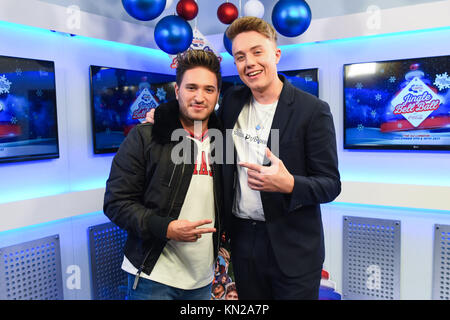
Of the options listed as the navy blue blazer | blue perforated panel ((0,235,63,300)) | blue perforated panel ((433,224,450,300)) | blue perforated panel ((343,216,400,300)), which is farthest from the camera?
blue perforated panel ((343,216,400,300))

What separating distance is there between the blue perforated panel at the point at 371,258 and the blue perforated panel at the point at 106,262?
7.21 ft

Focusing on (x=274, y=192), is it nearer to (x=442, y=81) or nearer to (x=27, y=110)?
(x=27, y=110)

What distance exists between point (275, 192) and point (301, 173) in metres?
0.17

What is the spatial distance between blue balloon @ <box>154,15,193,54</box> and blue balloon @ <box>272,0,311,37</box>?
0.76 meters

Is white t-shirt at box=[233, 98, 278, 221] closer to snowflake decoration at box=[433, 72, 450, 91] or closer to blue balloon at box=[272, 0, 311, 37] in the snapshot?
blue balloon at box=[272, 0, 311, 37]

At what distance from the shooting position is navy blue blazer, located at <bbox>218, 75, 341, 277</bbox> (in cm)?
168

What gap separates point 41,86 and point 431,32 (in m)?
3.31

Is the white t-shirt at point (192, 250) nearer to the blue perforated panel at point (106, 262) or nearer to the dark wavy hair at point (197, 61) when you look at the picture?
the dark wavy hair at point (197, 61)

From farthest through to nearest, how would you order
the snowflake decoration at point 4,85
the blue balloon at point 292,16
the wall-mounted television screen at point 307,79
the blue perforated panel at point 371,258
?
the wall-mounted television screen at point 307,79 → the blue perforated panel at point 371,258 → the blue balloon at point 292,16 → the snowflake decoration at point 4,85

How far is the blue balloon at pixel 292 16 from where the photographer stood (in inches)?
112

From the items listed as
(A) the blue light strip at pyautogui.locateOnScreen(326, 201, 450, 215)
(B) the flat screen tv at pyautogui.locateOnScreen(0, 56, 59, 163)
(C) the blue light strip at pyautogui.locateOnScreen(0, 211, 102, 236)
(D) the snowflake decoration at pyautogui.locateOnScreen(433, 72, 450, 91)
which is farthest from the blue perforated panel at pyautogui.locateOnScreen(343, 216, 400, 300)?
(B) the flat screen tv at pyautogui.locateOnScreen(0, 56, 59, 163)

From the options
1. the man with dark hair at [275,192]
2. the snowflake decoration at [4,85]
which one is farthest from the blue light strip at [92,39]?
the man with dark hair at [275,192]

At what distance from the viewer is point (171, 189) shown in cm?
174
